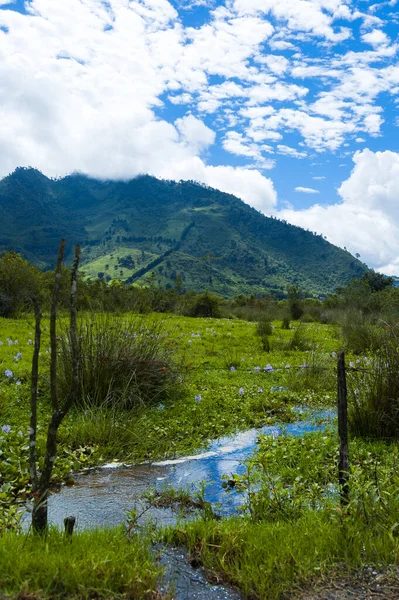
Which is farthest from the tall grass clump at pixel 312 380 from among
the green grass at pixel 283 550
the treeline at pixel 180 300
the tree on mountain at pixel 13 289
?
the tree on mountain at pixel 13 289

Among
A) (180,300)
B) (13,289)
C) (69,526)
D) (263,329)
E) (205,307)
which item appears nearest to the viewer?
(69,526)

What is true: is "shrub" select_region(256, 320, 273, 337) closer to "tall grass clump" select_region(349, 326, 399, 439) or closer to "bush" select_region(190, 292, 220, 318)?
"tall grass clump" select_region(349, 326, 399, 439)

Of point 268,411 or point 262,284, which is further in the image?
point 262,284

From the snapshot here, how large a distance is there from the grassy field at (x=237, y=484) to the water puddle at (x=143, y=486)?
10.2 inches

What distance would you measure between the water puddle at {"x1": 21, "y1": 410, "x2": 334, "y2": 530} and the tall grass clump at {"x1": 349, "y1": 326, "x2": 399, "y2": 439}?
3.83ft

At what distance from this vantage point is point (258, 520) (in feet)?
13.4

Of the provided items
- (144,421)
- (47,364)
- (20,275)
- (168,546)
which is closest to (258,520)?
(168,546)

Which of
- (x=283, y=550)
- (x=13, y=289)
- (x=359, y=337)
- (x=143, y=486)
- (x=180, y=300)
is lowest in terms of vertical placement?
(x=143, y=486)

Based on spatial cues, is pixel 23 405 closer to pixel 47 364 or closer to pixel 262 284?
pixel 47 364

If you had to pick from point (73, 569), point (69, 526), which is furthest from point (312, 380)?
point (73, 569)

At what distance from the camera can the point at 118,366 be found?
8109 mm

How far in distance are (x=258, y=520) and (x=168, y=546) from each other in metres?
0.87

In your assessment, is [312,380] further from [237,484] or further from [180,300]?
[180,300]

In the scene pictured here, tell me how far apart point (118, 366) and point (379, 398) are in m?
4.29
